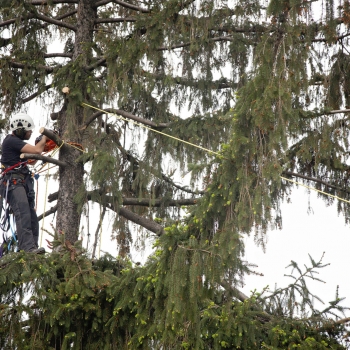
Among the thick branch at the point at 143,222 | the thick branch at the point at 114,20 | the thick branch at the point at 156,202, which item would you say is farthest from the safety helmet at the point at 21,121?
the thick branch at the point at 114,20

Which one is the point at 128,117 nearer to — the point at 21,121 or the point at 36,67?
the point at 36,67

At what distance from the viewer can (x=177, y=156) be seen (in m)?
11.6

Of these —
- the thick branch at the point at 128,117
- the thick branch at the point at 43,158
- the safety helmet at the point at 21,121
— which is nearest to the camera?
the thick branch at the point at 43,158

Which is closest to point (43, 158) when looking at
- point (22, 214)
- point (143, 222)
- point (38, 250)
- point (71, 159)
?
point (22, 214)

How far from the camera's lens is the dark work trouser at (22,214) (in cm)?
990

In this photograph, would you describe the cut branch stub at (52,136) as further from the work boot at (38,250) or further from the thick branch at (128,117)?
the work boot at (38,250)

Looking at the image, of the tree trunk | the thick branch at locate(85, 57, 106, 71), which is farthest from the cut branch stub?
the thick branch at locate(85, 57, 106, 71)

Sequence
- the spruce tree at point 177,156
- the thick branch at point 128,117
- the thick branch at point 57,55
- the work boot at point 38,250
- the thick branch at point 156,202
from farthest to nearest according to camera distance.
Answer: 1. the thick branch at point 57,55
2. the thick branch at point 156,202
3. the thick branch at point 128,117
4. the work boot at point 38,250
5. the spruce tree at point 177,156

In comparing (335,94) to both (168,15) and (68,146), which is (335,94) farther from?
(68,146)

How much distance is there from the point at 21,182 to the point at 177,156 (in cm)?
234

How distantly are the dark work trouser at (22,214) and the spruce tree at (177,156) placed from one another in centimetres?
45

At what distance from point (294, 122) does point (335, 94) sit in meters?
3.35

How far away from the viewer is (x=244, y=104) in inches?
317

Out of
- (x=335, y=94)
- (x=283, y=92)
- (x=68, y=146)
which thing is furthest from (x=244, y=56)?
(x=283, y=92)
